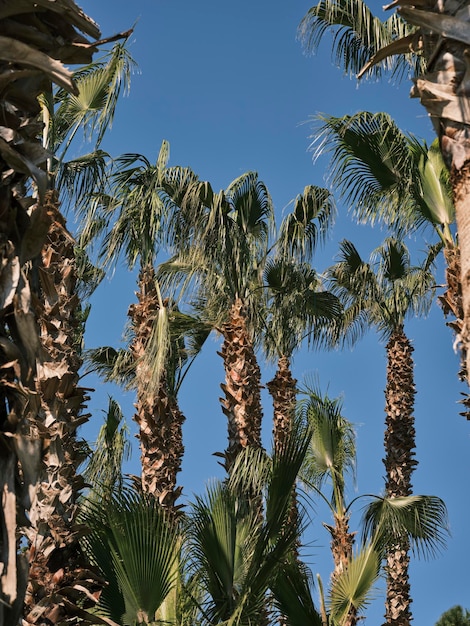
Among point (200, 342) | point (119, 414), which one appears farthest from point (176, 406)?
point (200, 342)

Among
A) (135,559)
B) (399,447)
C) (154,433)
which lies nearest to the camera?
(135,559)

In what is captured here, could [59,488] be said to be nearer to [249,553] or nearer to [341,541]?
[249,553]

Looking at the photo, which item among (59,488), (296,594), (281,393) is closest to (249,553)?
(296,594)

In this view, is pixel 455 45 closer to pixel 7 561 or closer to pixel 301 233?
pixel 7 561

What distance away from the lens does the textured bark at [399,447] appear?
15633 mm

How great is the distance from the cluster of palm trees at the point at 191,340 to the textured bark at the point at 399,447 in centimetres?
4

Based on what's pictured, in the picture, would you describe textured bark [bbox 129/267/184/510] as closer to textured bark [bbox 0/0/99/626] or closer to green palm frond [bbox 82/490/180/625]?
green palm frond [bbox 82/490/180/625]

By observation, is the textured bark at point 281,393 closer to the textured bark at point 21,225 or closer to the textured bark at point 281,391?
the textured bark at point 281,391

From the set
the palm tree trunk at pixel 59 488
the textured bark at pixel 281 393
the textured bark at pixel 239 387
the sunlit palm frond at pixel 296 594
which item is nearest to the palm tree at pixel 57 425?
the palm tree trunk at pixel 59 488

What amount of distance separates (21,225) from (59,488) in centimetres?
512

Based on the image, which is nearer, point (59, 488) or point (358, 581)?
point (59, 488)

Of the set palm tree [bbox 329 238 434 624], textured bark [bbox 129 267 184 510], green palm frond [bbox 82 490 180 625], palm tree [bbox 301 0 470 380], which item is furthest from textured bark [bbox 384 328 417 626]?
palm tree [bbox 301 0 470 380]

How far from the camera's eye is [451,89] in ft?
15.4

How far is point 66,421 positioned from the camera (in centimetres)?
782
